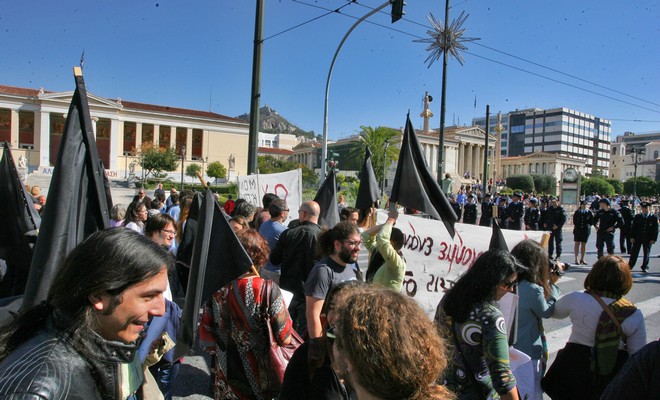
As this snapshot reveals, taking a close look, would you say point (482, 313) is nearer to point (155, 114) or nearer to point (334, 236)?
point (334, 236)

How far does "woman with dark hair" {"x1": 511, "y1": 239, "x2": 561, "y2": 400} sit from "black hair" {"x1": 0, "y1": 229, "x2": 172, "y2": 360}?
2.47m

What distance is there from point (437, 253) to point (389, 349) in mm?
3812

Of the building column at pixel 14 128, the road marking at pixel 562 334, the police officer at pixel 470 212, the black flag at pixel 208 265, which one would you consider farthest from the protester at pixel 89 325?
the building column at pixel 14 128

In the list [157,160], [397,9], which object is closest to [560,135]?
[157,160]

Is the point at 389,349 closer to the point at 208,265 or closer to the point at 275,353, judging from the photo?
the point at 275,353

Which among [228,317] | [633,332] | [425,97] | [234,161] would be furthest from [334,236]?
[234,161]

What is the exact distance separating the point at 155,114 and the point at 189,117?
5.07m

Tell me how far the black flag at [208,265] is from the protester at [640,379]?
1.82 meters

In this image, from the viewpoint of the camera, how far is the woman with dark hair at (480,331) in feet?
7.59

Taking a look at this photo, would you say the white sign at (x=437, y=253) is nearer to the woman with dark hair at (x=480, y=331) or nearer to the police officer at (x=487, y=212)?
the woman with dark hair at (x=480, y=331)

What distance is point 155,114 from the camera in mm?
68875

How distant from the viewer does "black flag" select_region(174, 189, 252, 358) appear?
2.58 meters

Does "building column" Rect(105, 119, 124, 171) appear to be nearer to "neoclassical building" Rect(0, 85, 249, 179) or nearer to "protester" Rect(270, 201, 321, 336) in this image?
"neoclassical building" Rect(0, 85, 249, 179)

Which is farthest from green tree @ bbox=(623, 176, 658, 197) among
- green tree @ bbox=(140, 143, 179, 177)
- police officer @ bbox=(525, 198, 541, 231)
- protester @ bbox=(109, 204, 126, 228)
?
protester @ bbox=(109, 204, 126, 228)
